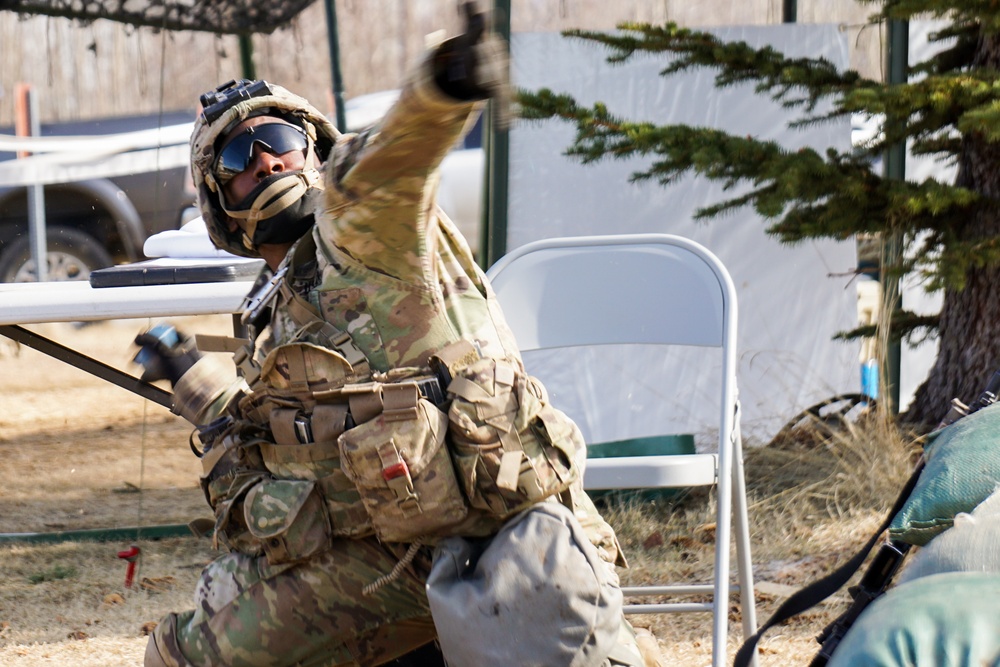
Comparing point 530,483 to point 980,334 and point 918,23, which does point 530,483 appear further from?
point 918,23

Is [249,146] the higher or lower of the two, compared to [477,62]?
lower

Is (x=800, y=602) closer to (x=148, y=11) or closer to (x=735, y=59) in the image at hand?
(x=735, y=59)

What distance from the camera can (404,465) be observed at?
6.73ft

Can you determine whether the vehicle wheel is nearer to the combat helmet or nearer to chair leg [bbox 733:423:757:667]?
the combat helmet

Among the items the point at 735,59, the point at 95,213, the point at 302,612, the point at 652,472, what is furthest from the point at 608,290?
the point at 95,213

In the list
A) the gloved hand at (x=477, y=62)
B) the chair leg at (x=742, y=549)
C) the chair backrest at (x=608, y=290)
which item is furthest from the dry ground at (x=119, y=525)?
the gloved hand at (x=477, y=62)

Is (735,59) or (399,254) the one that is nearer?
(399,254)

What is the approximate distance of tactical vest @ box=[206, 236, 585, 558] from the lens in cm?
208

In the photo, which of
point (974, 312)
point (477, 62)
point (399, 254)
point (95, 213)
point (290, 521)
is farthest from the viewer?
point (95, 213)

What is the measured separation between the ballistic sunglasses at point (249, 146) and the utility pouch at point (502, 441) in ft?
2.25

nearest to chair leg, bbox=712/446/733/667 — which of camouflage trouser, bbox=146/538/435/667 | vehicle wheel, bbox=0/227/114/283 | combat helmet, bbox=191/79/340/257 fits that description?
camouflage trouser, bbox=146/538/435/667

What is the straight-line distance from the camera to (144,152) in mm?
4832

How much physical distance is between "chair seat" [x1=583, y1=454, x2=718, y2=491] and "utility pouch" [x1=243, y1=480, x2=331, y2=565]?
2.98 feet

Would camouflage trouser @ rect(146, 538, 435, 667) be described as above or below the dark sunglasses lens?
below
